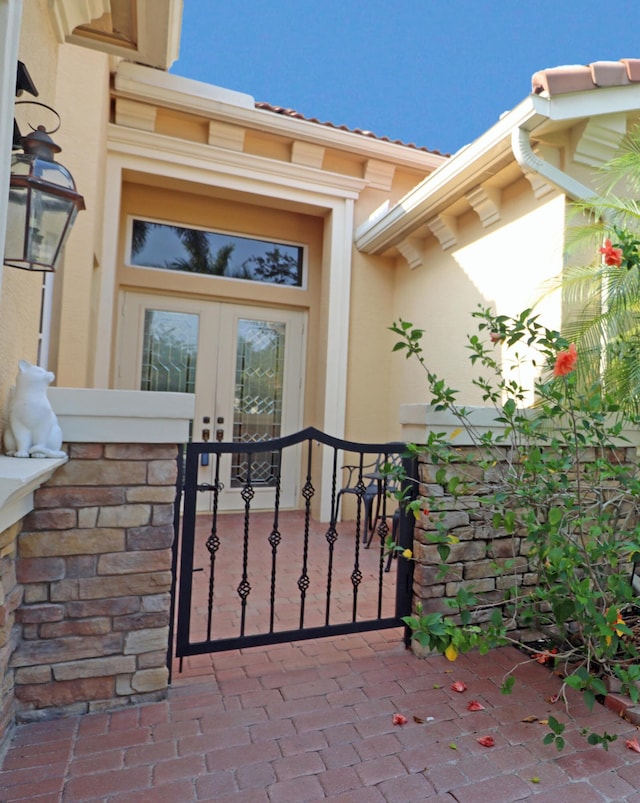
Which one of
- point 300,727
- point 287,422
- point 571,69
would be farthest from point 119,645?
point 571,69

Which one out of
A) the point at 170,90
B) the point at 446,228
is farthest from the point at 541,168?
the point at 170,90

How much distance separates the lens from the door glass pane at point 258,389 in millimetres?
6148

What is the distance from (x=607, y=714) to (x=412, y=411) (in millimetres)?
1689

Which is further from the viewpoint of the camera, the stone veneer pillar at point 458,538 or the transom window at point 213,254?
the transom window at point 213,254

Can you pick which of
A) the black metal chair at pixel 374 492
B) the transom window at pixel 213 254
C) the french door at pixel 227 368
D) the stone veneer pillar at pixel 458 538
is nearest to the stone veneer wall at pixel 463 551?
the stone veneer pillar at pixel 458 538

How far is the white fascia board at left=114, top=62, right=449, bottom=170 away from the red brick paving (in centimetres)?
532

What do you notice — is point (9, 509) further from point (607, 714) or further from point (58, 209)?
point (607, 714)

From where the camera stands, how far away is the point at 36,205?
5.59ft

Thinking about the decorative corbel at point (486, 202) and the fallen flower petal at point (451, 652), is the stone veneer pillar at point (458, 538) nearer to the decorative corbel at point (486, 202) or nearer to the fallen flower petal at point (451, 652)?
the fallen flower petal at point (451, 652)

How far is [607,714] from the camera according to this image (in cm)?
225

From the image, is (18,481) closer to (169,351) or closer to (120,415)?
(120,415)

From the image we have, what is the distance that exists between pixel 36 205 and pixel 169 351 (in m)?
4.32

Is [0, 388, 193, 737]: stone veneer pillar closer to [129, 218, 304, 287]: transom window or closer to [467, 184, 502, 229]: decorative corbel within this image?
[467, 184, 502, 229]: decorative corbel

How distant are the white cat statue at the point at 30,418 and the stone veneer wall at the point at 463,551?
1877 millimetres
